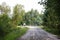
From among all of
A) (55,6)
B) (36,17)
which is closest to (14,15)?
(55,6)

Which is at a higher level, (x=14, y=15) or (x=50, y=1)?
(x=50, y=1)

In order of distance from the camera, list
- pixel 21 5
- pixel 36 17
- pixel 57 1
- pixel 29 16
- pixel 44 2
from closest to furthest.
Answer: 1. pixel 57 1
2. pixel 44 2
3. pixel 21 5
4. pixel 29 16
5. pixel 36 17

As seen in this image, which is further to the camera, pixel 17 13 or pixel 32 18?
pixel 32 18

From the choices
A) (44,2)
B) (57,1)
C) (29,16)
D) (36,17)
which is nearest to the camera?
(57,1)

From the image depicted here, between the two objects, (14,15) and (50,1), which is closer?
(50,1)

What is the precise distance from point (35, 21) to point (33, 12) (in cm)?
1002

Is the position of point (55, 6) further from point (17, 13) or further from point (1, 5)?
point (17, 13)

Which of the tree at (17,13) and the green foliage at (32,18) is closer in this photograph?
the tree at (17,13)

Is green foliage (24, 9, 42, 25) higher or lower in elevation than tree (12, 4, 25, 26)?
lower

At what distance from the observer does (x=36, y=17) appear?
161875 millimetres

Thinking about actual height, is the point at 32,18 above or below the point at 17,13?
below

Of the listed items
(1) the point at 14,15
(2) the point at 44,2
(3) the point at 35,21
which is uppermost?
(2) the point at 44,2

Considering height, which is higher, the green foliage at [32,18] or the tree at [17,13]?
the tree at [17,13]

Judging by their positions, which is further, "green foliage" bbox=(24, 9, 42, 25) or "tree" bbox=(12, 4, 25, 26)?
"green foliage" bbox=(24, 9, 42, 25)
